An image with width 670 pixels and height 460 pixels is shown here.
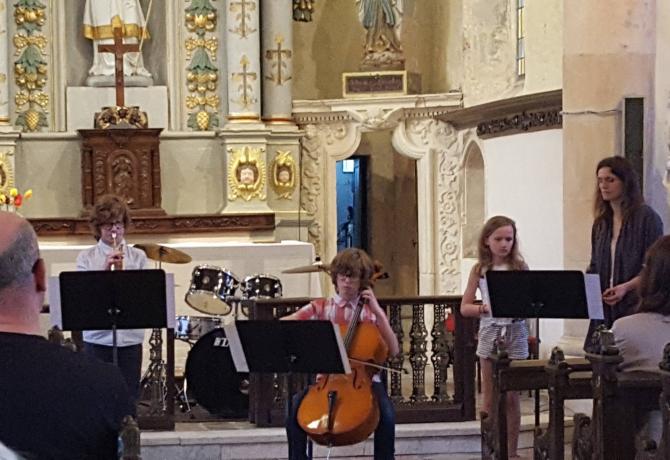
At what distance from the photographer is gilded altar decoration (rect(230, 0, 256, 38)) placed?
15.1 metres

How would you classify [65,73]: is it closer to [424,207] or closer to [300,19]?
[300,19]

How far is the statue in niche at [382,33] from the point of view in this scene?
15.1m

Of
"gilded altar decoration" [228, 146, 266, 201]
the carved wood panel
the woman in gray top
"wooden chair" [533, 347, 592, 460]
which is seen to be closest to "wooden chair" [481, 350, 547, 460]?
"wooden chair" [533, 347, 592, 460]

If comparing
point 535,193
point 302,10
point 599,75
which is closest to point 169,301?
point 599,75

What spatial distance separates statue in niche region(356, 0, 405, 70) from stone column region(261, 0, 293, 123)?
0.83 meters

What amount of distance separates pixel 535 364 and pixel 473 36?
8.78 m

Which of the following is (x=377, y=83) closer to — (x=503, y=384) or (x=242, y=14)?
(x=242, y=14)

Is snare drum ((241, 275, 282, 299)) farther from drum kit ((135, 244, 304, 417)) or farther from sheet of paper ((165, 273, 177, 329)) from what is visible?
sheet of paper ((165, 273, 177, 329))

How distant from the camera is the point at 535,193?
1255cm

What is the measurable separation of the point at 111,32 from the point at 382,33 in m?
2.91

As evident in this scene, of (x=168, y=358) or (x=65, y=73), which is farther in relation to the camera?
(x=65, y=73)

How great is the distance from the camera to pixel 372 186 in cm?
1703

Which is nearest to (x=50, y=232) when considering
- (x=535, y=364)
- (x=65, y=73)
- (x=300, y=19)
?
(x=65, y=73)

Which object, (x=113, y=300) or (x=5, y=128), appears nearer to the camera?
(x=113, y=300)
